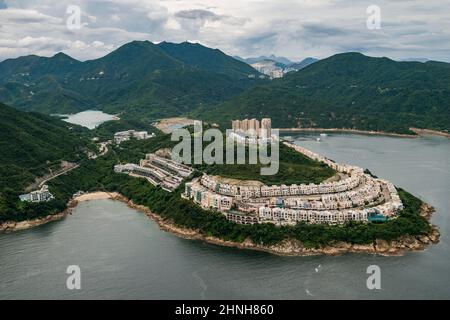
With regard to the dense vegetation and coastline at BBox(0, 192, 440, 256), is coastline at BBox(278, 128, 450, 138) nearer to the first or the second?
the dense vegetation

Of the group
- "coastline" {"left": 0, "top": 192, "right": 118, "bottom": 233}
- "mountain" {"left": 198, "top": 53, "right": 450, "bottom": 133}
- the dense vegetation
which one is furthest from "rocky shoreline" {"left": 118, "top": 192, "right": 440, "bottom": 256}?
"mountain" {"left": 198, "top": 53, "right": 450, "bottom": 133}

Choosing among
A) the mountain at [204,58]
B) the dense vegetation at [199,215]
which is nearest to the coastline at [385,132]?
the dense vegetation at [199,215]

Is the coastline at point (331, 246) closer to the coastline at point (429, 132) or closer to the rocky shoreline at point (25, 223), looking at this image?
the rocky shoreline at point (25, 223)

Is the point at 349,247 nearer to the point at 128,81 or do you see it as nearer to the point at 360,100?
the point at 360,100

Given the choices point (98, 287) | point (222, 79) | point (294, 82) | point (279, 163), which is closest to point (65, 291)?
point (98, 287)

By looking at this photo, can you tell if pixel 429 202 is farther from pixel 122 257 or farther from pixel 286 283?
pixel 122 257
